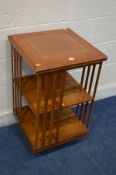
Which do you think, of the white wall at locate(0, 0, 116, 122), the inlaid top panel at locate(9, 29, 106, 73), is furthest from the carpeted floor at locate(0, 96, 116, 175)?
the inlaid top panel at locate(9, 29, 106, 73)

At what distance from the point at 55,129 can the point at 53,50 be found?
522 mm

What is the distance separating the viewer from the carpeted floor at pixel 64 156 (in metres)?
1.61

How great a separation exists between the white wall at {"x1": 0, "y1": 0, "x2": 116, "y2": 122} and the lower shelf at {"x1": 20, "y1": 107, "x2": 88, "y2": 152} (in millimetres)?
190

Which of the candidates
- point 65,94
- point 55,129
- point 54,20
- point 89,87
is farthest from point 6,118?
point 54,20

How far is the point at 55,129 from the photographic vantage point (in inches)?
65.9

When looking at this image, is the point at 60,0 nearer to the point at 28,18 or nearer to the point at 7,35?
the point at 28,18

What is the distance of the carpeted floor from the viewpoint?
5.28ft

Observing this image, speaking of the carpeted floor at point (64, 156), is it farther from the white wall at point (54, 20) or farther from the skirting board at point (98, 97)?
the white wall at point (54, 20)

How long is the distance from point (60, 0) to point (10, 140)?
0.96 metres

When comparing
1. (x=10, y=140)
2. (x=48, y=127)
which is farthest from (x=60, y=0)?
(x=10, y=140)

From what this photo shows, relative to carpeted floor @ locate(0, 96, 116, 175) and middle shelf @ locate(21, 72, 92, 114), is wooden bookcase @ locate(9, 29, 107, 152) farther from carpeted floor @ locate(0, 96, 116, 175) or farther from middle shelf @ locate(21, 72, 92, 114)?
carpeted floor @ locate(0, 96, 116, 175)

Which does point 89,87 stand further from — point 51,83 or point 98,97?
point 98,97

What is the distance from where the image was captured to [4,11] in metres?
1.48

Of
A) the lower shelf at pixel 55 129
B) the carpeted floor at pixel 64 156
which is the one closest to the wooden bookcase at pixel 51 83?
the lower shelf at pixel 55 129
